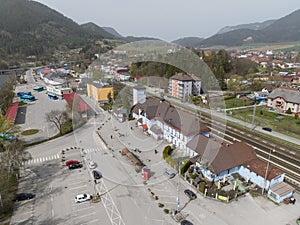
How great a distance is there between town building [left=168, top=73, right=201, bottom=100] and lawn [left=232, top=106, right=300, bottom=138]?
10497 millimetres

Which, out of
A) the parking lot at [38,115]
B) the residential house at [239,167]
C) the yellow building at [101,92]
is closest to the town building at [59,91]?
the parking lot at [38,115]

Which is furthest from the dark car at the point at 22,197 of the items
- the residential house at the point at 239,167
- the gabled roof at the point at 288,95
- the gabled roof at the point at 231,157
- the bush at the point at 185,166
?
the gabled roof at the point at 288,95

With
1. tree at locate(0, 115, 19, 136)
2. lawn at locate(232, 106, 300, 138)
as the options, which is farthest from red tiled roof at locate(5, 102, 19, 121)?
lawn at locate(232, 106, 300, 138)

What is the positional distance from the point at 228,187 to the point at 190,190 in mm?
2960

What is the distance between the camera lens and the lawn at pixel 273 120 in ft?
83.4

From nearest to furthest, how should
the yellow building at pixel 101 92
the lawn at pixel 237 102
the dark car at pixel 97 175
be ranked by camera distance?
the dark car at pixel 97 175 < the lawn at pixel 237 102 < the yellow building at pixel 101 92

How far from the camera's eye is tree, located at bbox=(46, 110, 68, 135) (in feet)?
83.1

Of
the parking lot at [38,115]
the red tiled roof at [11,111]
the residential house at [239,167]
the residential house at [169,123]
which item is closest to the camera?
the residential house at [239,167]

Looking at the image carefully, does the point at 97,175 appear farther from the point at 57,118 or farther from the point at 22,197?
the point at 57,118

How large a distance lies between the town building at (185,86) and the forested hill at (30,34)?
324 ft

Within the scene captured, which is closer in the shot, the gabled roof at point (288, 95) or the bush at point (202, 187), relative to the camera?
the bush at point (202, 187)

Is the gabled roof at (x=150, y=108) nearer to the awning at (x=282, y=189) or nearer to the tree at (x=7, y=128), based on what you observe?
the tree at (x=7, y=128)

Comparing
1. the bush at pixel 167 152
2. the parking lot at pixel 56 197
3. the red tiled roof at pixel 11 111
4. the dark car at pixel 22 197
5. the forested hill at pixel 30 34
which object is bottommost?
the parking lot at pixel 56 197

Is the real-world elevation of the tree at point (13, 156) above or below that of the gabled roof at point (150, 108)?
below
